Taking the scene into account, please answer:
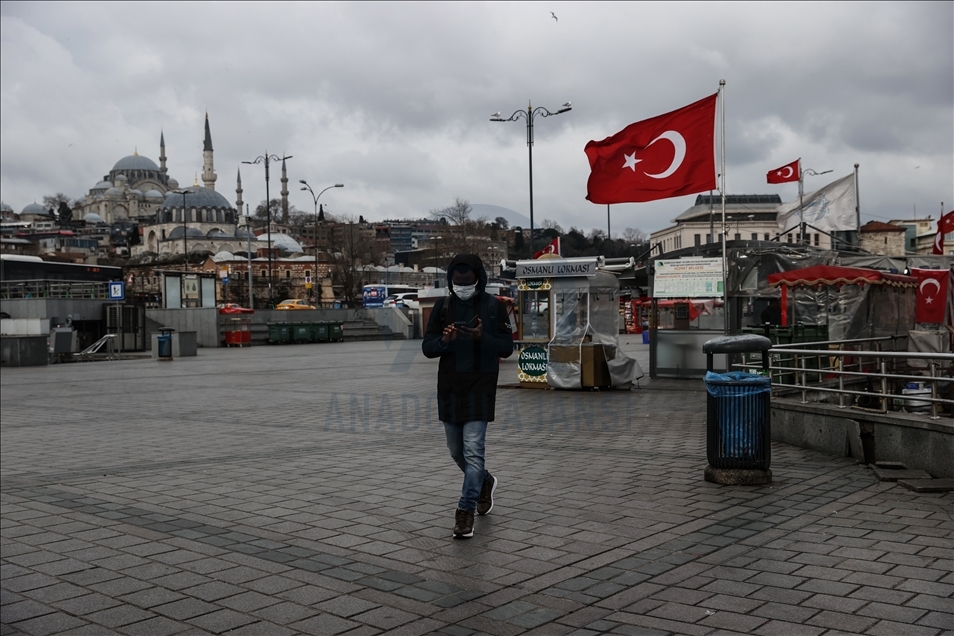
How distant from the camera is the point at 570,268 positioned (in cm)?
1741

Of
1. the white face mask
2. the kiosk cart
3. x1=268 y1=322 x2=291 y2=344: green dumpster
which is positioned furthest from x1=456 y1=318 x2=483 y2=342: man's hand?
x1=268 y1=322 x2=291 y2=344: green dumpster

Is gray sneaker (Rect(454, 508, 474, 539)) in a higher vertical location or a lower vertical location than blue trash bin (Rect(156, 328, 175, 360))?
lower

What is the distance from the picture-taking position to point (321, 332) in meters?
50.4

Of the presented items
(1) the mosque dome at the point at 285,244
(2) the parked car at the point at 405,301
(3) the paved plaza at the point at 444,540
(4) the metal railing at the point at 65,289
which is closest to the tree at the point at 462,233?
(2) the parked car at the point at 405,301

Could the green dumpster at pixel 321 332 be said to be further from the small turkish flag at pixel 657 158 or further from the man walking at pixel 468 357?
the man walking at pixel 468 357

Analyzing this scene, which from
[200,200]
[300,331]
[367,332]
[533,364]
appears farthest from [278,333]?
[200,200]

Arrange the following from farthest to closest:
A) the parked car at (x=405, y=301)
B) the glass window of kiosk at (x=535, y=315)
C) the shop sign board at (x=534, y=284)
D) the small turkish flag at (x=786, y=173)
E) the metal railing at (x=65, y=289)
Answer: the parked car at (x=405, y=301) → the metal railing at (x=65, y=289) → the small turkish flag at (x=786, y=173) → the glass window of kiosk at (x=535, y=315) → the shop sign board at (x=534, y=284)

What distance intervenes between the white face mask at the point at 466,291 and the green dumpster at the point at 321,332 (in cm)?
4476

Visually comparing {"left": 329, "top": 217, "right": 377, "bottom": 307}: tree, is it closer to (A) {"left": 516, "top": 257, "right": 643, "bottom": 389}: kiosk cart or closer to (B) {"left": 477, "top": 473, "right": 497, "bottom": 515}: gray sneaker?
(A) {"left": 516, "top": 257, "right": 643, "bottom": 389}: kiosk cart

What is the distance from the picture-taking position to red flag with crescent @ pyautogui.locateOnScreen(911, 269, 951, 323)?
20.2 meters

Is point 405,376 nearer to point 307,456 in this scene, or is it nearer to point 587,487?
point 307,456

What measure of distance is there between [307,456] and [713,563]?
535 centimetres

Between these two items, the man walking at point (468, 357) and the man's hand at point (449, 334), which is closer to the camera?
the man's hand at point (449, 334)

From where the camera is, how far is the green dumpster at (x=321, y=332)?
50.1 meters
